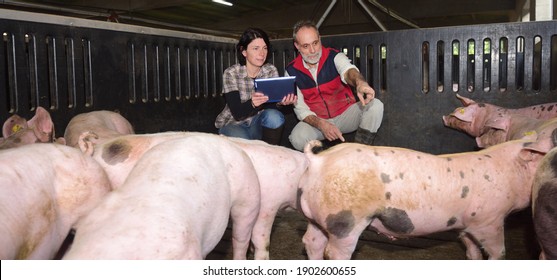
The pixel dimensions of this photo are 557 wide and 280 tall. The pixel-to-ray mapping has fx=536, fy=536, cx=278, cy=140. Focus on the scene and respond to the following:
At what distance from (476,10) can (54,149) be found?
11886 mm

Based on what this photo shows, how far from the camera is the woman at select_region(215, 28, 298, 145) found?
3350mm

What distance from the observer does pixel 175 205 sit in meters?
1.28

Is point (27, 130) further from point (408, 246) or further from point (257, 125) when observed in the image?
point (408, 246)

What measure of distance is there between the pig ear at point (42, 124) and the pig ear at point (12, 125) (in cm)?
4

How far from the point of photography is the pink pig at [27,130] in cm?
227

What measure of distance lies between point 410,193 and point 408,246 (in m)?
0.53

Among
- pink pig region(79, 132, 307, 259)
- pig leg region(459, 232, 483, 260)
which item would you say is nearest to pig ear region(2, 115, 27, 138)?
pink pig region(79, 132, 307, 259)

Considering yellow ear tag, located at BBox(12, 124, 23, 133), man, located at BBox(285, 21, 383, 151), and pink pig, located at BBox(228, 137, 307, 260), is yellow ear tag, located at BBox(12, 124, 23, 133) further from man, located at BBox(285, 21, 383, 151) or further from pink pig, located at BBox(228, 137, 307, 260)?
man, located at BBox(285, 21, 383, 151)

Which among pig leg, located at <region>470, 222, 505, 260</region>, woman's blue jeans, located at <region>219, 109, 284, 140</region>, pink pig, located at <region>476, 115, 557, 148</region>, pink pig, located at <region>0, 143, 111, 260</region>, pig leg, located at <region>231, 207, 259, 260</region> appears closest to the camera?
pink pig, located at <region>0, 143, 111, 260</region>

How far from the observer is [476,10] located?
1202 centimetres

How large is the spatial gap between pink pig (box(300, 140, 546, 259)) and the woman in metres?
1.28

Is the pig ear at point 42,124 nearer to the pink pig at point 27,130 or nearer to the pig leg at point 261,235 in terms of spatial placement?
the pink pig at point 27,130

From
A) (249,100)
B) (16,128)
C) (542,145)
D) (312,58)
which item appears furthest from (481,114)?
(16,128)
